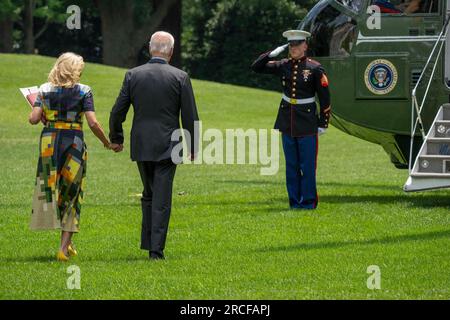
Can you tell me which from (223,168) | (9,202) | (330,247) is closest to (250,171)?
(223,168)

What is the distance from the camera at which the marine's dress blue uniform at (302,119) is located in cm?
1441

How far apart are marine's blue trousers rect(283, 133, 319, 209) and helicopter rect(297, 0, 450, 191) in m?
1.22

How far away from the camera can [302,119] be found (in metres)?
14.5

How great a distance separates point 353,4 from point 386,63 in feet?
2.87

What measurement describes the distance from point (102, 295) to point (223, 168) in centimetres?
1412

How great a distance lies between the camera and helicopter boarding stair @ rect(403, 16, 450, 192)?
13.5 metres

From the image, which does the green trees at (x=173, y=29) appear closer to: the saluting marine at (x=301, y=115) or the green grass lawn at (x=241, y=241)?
the green grass lawn at (x=241, y=241)

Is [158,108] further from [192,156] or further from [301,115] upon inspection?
[301,115]

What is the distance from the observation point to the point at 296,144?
14.7 m
